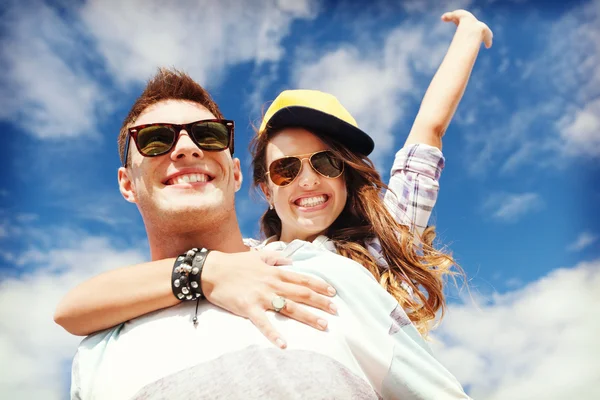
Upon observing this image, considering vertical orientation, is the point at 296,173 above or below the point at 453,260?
above

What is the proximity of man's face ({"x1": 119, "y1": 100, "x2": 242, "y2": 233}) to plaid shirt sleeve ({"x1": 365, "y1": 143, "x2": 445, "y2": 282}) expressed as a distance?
5.02ft

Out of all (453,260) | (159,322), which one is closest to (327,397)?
(159,322)

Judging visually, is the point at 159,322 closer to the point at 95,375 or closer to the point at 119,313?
the point at 119,313

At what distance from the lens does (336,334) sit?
2.23 meters

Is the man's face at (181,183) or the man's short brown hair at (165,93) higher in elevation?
the man's short brown hair at (165,93)

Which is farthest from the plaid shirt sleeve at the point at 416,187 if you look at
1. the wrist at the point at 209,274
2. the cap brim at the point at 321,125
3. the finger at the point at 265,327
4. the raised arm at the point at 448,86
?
the finger at the point at 265,327

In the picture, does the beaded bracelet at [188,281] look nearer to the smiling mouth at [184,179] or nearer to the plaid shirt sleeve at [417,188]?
the smiling mouth at [184,179]

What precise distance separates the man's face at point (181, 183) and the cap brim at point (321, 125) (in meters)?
0.84

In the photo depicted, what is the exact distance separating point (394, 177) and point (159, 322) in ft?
8.22

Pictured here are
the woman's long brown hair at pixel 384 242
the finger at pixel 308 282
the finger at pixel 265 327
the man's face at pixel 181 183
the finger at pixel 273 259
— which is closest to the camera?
the finger at pixel 265 327

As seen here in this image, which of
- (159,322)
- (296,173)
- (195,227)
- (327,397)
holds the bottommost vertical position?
(327,397)

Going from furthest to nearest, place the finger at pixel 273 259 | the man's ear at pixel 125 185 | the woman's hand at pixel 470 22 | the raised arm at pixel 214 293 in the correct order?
the woman's hand at pixel 470 22
the man's ear at pixel 125 185
the finger at pixel 273 259
the raised arm at pixel 214 293

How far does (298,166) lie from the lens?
12.7ft

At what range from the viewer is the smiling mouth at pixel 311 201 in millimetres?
3920
